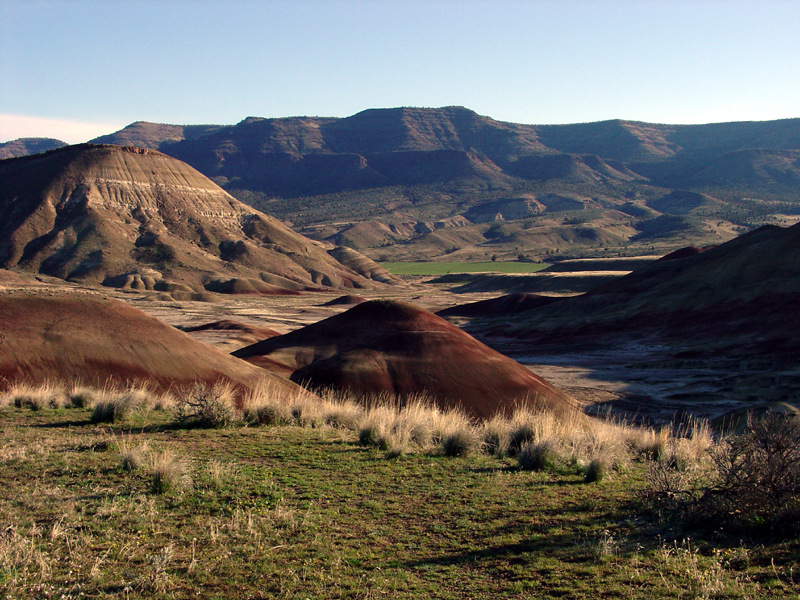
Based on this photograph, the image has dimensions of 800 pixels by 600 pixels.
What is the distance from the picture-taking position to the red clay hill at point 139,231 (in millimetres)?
92812

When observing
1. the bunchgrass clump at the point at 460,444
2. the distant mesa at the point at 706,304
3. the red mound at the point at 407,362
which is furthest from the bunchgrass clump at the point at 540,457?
the distant mesa at the point at 706,304

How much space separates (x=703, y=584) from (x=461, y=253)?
17727 centimetres

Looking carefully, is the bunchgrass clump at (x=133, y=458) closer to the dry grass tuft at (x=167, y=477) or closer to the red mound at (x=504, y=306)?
the dry grass tuft at (x=167, y=477)

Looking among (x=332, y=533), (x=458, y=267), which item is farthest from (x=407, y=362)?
(x=458, y=267)

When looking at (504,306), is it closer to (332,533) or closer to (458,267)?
(332,533)

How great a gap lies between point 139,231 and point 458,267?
→ 78.2 metres

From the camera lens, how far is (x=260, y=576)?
5801mm

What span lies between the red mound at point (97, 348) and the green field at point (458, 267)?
405ft

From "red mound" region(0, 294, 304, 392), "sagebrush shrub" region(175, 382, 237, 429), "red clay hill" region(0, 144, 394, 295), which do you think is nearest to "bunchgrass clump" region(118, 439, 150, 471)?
"sagebrush shrub" region(175, 382, 237, 429)

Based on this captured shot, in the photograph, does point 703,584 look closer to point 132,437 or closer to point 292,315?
point 132,437

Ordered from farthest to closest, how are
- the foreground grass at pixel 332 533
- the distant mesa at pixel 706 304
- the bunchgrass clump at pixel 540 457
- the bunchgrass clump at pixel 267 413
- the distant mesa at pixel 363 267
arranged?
the distant mesa at pixel 363 267
the distant mesa at pixel 706 304
the bunchgrass clump at pixel 267 413
the bunchgrass clump at pixel 540 457
the foreground grass at pixel 332 533

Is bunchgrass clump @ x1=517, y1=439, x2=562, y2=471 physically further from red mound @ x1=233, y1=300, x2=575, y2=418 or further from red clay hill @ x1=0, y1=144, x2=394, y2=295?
red clay hill @ x1=0, y1=144, x2=394, y2=295

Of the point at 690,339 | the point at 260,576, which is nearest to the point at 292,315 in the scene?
the point at 690,339

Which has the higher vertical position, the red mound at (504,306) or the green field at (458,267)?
the green field at (458,267)
